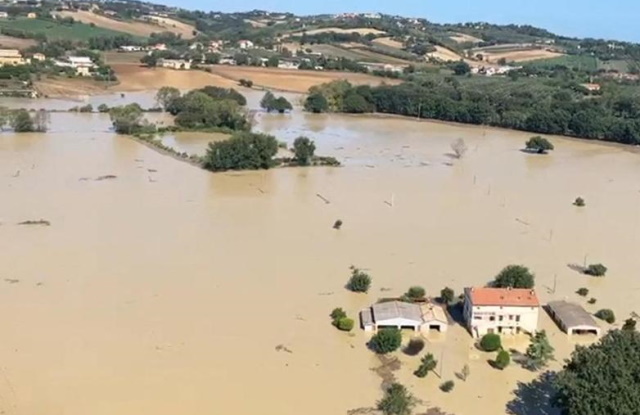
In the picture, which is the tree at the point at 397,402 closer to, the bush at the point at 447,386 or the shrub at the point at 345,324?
the bush at the point at 447,386

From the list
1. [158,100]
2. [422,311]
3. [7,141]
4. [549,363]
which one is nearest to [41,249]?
[422,311]

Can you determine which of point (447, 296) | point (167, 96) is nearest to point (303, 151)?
point (447, 296)

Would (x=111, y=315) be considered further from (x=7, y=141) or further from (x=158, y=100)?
(x=158, y=100)

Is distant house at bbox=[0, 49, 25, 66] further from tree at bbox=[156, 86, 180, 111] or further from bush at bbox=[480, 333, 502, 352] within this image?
bush at bbox=[480, 333, 502, 352]

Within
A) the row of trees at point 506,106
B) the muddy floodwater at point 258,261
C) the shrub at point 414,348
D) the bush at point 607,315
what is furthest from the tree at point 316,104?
the shrub at point 414,348

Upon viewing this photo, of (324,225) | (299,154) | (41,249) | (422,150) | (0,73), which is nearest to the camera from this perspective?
(41,249)

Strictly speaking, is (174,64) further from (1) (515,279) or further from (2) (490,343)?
(2) (490,343)
